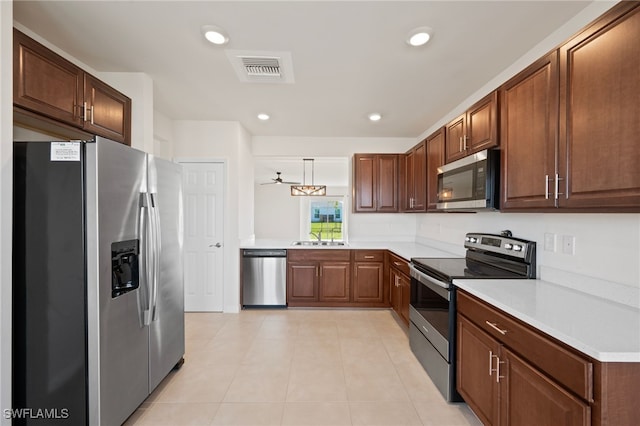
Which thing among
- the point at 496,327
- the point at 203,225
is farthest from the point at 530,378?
the point at 203,225

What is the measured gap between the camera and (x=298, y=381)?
2354 mm

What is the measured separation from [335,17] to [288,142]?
2818mm

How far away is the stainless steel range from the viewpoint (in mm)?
2055

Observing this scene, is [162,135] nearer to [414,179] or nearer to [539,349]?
[414,179]

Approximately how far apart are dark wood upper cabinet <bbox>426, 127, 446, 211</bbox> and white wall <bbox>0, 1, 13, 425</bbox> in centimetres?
317

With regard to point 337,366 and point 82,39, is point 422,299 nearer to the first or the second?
point 337,366

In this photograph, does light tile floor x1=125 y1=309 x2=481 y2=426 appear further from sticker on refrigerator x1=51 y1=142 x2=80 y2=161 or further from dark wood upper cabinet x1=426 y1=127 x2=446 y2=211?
sticker on refrigerator x1=51 y1=142 x2=80 y2=161

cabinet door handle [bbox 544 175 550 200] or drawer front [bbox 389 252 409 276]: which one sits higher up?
cabinet door handle [bbox 544 175 550 200]

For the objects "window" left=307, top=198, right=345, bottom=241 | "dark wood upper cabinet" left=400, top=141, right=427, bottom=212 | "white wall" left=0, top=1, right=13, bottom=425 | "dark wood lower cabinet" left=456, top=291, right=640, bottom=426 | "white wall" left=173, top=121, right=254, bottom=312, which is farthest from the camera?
"window" left=307, top=198, right=345, bottom=241

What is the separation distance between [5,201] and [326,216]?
6.94m

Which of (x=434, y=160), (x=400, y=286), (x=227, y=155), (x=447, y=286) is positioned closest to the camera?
(x=447, y=286)

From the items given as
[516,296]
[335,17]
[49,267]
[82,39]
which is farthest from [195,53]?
[516,296]

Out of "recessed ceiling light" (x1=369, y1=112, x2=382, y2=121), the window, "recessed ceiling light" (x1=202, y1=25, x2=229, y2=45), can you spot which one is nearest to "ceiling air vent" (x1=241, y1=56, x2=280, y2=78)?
"recessed ceiling light" (x1=202, y1=25, x2=229, y2=45)

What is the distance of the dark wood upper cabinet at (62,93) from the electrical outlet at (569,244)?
10.9ft
